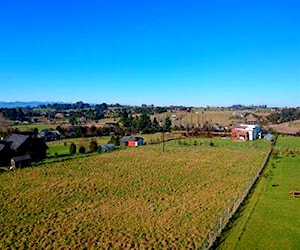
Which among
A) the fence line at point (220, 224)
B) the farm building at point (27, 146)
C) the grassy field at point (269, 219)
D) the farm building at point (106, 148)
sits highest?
the farm building at point (27, 146)

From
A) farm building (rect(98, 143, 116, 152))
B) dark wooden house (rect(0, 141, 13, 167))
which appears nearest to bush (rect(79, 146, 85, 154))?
farm building (rect(98, 143, 116, 152))

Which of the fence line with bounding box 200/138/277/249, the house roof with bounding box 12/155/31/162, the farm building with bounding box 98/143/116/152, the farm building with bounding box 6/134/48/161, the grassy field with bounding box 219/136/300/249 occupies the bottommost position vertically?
the farm building with bounding box 98/143/116/152

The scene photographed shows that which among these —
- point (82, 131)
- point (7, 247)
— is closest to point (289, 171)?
point (7, 247)

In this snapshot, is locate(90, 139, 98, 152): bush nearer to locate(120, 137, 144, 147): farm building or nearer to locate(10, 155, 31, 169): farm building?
locate(120, 137, 144, 147): farm building

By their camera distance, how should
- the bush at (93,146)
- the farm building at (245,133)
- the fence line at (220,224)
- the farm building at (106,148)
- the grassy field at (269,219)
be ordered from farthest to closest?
the farm building at (245,133)
the farm building at (106,148)
the bush at (93,146)
the grassy field at (269,219)
the fence line at (220,224)

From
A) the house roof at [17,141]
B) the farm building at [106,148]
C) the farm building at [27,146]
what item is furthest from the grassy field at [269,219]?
the house roof at [17,141]

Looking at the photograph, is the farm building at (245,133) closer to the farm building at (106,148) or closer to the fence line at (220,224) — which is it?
the farm building at (106,148)

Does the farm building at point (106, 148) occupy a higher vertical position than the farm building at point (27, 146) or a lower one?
lower
